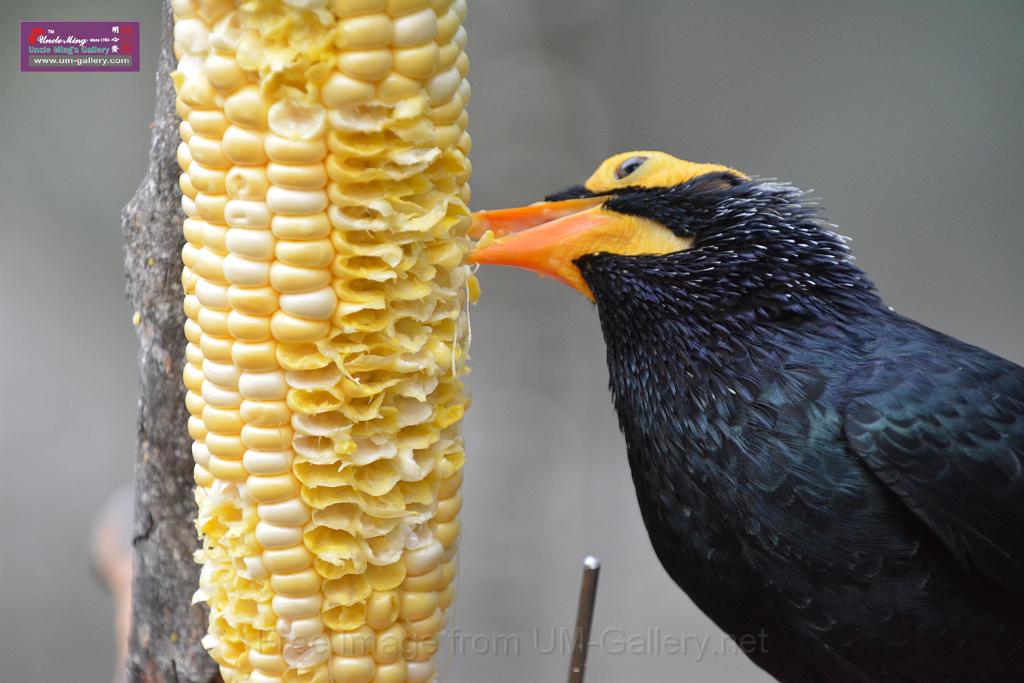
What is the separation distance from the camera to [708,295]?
637mm

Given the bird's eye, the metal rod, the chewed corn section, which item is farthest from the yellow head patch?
the metal rod

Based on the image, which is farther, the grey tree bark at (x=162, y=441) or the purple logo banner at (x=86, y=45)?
the purple logo banner at (x=86, y=45)

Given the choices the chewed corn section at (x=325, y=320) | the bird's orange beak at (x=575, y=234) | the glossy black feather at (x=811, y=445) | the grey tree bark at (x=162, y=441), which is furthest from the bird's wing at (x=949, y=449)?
the grey tree bark at (x=162, y=441)

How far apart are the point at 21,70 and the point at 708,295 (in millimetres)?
671

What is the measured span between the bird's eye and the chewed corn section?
0.49 ft

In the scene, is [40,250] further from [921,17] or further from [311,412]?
[921,17]

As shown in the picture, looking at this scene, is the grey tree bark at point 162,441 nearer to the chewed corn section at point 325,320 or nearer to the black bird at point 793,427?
the chewed corn section at point 325,320

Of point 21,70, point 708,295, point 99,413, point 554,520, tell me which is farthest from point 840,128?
point 99,413

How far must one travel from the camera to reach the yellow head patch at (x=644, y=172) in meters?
0.66

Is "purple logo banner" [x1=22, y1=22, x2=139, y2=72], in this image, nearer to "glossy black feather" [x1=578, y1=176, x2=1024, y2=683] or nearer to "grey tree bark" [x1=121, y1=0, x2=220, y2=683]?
"grey tree bark" [x1=121, y1=0, x2=220, y2=683]

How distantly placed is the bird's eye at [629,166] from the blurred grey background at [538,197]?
1.49 feet

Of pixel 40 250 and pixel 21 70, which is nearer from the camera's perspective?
pixel 21 70

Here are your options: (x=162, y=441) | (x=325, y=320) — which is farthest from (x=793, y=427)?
(x=162, y=441)

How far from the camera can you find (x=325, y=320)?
52cm
